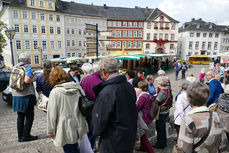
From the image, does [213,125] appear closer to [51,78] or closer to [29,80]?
[51,78]

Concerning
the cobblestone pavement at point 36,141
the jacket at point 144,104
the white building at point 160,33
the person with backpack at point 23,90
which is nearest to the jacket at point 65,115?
the jacket at point 144,104

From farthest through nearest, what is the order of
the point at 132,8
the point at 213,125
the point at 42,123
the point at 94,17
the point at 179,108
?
the point at 132,8 < the point at 94,17 < the point at 42,123 < the point at 179,108 < the point at 213,125

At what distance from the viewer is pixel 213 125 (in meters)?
1.71

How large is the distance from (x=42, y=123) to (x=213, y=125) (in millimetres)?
4883

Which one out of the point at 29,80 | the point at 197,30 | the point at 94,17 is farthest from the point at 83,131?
the point at 197,30

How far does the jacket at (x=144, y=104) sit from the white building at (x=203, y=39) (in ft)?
174

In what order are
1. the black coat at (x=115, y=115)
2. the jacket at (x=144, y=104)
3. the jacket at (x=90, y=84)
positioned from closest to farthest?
the black coat at (x=115, y=115) < the jacket at (x=90, y=84) < the jacket at (x=144, y=104)

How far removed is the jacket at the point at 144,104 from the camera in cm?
321

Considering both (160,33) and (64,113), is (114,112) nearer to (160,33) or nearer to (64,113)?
(64,113)

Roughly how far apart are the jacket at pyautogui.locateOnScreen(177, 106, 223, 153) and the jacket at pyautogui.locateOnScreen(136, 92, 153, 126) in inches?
56.2

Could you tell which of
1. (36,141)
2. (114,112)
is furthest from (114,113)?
(36,141)

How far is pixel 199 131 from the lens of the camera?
1693 mm

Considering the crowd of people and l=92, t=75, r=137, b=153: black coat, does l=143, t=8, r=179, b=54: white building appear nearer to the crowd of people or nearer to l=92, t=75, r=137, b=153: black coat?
the crowd of people

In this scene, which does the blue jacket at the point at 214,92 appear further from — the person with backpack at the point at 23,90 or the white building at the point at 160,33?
the white building at the point at 160,33
